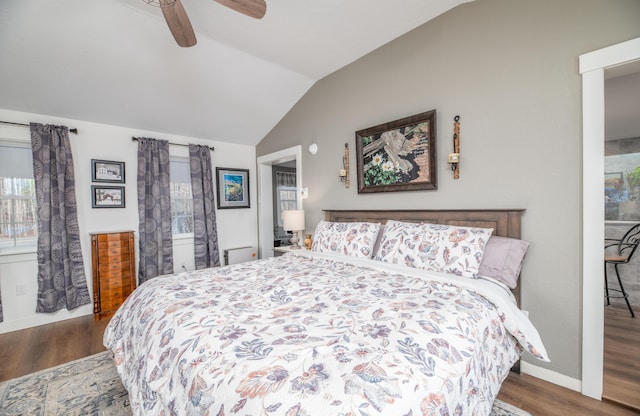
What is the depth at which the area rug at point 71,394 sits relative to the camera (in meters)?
1.73

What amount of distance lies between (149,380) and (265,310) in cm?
55

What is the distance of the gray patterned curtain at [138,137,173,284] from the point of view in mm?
3672

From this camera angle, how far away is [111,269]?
3264 millimetres

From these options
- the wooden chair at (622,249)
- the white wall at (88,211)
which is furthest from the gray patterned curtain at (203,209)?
the wooden chair at (622,249)

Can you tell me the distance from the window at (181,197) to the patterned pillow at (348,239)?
238cm

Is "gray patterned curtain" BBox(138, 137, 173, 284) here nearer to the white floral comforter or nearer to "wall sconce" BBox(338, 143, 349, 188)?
the white floral comforter

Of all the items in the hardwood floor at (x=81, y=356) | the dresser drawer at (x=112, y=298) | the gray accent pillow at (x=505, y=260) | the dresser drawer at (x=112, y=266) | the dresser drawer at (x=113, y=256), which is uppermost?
the gray accent pillow at (x=505, y=260)

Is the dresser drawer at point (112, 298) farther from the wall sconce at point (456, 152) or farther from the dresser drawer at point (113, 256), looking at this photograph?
the wall sconce at point (456, 152)

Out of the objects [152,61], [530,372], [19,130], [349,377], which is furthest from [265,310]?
[19,130]

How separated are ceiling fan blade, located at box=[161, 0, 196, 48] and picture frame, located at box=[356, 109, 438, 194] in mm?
1850

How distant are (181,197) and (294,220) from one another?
1885mm

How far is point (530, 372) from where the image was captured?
2.04 m

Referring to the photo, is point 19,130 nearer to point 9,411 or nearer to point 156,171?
point 156,171

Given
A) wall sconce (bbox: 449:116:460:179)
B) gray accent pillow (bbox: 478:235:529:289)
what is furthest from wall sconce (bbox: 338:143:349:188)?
gray accent pillow (bbox: 478:235:529:289)
